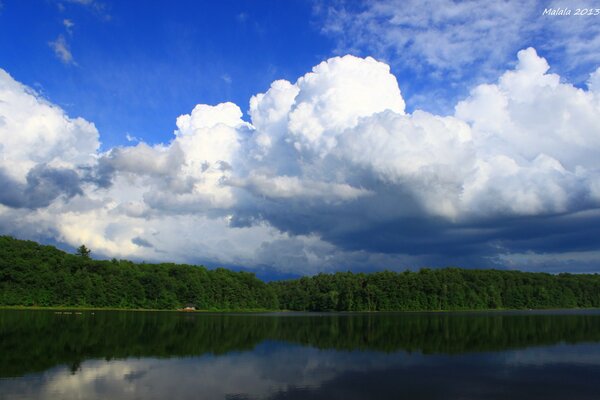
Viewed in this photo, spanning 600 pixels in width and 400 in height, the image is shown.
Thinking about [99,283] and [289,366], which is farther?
[99,283]

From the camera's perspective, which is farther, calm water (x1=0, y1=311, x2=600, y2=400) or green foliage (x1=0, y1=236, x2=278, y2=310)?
green foliage (x1=0, y1=236, x2=278, y2=310)

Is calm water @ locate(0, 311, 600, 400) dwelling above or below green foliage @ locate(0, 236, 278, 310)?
below

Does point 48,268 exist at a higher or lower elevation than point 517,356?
higher

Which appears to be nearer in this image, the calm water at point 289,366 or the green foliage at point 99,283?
the calm water at point 289,366

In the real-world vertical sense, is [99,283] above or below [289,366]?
above

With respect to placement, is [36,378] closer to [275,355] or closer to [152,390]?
[152,390]

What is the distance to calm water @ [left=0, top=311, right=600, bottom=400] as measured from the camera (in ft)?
103

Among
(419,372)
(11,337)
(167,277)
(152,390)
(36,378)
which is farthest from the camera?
(167,277)

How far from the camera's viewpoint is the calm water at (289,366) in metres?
31.4

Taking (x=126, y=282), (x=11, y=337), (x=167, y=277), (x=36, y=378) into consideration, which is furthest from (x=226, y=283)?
(x=36, y=378)

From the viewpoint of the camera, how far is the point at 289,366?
42000 millimetres

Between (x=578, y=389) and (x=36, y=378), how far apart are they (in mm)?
37810

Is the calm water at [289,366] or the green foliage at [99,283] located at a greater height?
the green foliage at [99,283]

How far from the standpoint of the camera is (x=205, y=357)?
46750mm
